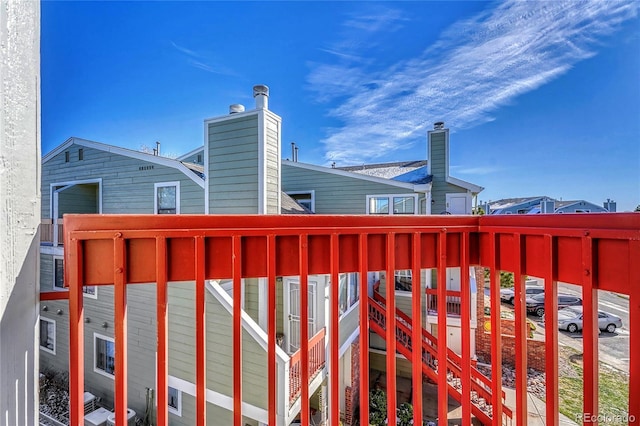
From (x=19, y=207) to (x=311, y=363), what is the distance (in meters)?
5.14

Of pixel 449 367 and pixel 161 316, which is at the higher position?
pixel 161 316

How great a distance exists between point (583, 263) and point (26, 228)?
7.39ft

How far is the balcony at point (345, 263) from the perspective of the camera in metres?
1.04

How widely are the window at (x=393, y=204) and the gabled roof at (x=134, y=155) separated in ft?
16.6

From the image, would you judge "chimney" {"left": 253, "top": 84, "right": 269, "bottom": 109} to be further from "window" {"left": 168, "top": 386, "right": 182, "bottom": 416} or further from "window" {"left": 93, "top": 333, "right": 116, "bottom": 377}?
"window" {"left": 93, "top": 333, "right": 116, "bottom": 377}

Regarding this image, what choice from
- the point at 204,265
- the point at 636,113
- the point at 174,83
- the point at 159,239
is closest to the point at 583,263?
the point at 204,265

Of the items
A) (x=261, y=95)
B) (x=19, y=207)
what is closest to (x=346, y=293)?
(x=261, y=95)

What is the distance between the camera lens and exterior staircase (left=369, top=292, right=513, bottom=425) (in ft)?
16.0

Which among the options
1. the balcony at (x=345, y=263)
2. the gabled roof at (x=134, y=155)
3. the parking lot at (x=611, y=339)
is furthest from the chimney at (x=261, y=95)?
the parking lot at (x=611, y=339)

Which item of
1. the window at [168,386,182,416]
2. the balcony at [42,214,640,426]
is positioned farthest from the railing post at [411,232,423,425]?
the window at [168,386,182,416]

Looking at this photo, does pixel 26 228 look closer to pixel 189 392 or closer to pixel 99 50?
pixel 189 392

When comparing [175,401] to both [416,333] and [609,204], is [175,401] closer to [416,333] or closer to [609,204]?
[416,333]

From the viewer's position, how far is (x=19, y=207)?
836 mm

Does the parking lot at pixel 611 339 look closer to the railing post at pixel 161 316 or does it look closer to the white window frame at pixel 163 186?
the railing post at pixel 161 316
